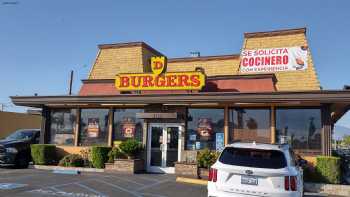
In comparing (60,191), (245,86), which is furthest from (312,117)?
(60,191)

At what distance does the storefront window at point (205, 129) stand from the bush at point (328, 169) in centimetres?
455

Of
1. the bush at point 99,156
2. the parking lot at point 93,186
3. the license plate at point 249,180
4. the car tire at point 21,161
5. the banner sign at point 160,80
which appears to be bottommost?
the parking lot at point 93,186

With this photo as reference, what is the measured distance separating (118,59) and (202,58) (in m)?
5.51

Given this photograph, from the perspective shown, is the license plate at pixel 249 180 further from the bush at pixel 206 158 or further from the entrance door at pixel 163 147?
the entrance door at pixel 163 147

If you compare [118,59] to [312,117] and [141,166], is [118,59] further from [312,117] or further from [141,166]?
[312,117]

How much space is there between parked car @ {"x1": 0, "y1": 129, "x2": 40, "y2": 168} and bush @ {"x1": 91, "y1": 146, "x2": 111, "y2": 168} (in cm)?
418

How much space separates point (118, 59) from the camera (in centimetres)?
2436

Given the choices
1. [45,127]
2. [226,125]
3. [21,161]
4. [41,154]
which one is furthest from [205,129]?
[21,161]

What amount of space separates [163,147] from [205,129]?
238cm

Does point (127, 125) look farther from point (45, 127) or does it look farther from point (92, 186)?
point (92, 186)

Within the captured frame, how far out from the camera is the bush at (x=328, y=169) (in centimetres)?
1484

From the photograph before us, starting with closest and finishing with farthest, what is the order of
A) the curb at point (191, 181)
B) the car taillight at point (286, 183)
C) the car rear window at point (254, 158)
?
the car taillight at point (286, 183)
the car rear window at point (254, 158)
the curb at point (191, 181)

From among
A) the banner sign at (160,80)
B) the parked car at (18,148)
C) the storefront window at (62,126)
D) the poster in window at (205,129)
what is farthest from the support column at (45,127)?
the poster in window at (205,129)

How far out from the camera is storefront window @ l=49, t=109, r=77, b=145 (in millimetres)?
21078
